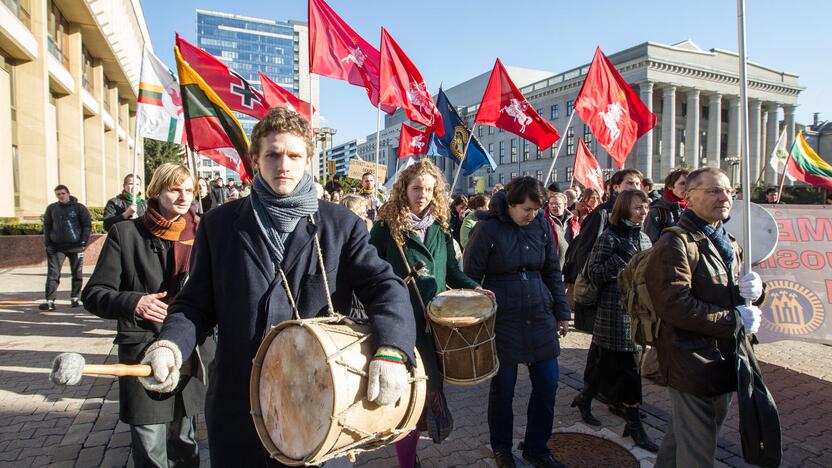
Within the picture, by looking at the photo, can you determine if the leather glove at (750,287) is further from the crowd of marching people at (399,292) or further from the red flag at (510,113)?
the red flag at (510,113)

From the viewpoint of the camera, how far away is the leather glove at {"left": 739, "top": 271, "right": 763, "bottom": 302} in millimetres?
2779

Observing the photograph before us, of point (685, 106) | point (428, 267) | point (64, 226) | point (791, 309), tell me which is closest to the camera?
point (428, 267)

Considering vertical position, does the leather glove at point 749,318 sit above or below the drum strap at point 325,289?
below

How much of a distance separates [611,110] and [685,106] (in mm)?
70592

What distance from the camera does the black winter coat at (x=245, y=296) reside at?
204cm

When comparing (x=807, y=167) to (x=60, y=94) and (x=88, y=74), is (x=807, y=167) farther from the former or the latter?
(x=88, y=74)

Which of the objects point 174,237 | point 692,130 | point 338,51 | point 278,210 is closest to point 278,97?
point 338,51

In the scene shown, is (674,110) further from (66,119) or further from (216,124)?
(216,124)

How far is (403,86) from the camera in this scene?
352 inches

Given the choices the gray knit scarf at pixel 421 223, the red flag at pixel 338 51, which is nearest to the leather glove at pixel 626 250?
the gray knit scarf at pixel 421 223

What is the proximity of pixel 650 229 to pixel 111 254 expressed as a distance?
4718mm

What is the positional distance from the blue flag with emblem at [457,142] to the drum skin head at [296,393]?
9507 millimetres

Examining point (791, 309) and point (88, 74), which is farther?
point (88, 74)

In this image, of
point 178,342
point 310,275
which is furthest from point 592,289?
point 178,342
